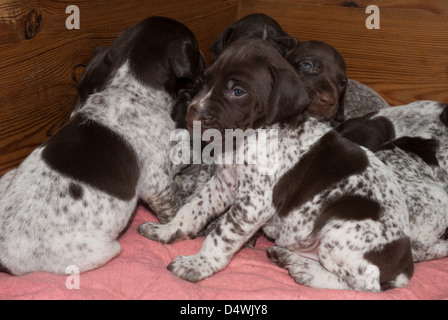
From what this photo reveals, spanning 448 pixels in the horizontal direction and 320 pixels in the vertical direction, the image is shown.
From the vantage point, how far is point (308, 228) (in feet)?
15.1

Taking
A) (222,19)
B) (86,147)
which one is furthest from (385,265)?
(222,19)

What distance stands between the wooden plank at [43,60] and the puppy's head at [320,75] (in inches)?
79.5

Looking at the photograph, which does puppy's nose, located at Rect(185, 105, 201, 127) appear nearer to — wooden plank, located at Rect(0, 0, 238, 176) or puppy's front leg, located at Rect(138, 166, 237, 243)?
puppy's front leg, located at Rect(138, 166, 237, 243)

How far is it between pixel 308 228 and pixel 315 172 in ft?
1.55

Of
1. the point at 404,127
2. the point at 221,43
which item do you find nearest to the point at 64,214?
the point at 221,43

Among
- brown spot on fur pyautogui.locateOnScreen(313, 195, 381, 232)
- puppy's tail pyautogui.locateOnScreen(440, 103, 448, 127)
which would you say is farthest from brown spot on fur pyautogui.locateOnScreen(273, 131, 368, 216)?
puppy's tail pyautogui.locateOnScreen(440, 103, 448, 127)

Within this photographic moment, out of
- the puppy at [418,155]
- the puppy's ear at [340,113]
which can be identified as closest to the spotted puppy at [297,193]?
the puppy at [418,155]

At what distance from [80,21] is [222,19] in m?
2.71

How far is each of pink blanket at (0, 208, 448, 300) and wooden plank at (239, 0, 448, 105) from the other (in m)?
3.00

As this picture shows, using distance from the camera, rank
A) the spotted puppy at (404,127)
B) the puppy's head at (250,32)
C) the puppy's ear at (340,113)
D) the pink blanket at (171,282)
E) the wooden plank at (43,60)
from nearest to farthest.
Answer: the pink blanket at (171,282) → the wooden plank at (43,60) → the spotted puppy at (404,127) → the puppy's ear at (340,113) → the puppy's head at (250,32)

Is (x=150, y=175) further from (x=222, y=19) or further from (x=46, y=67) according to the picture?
(x=222, y=19)

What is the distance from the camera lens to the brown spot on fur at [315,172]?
451 centimetres

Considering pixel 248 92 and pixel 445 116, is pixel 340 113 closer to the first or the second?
pixel 445 116

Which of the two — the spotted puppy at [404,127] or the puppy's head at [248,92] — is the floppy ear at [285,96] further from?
the spotted puppy at [404,127]
